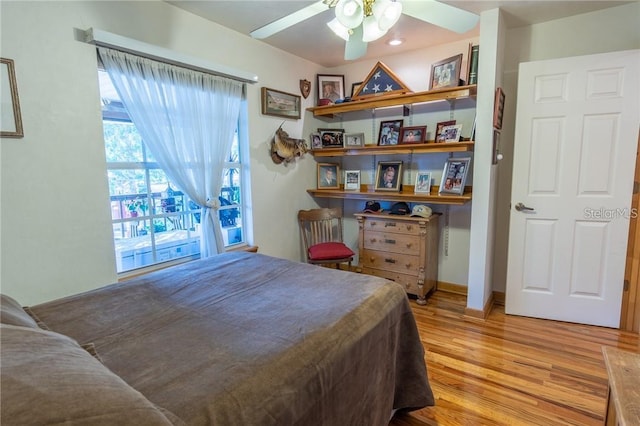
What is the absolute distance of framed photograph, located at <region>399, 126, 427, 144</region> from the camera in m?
3.28

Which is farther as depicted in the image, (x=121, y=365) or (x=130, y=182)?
(x=130, y=182)

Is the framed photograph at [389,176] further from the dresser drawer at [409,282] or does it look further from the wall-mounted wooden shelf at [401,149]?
the dresser drawer at [409,282]

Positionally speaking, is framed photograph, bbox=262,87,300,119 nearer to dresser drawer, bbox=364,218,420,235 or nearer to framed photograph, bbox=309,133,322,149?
framed photograph, bbox=309,133,322,149

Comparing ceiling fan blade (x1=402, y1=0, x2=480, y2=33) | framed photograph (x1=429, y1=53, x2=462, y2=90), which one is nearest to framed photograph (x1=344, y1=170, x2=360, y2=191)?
framed photograph (x1=429, y1=53, x2=462, y2=90)

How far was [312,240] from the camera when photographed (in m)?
3.57

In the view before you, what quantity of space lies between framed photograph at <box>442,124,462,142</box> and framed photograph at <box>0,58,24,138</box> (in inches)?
119

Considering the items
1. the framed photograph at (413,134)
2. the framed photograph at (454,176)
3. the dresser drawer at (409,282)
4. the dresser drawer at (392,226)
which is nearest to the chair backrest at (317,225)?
the dresser drawer at (392,226)

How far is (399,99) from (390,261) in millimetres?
1543

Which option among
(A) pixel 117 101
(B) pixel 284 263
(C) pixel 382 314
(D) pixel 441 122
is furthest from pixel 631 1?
(A) pixel 117 101

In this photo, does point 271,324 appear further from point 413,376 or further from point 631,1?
point 631,1

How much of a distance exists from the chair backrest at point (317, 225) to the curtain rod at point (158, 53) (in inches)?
56.8

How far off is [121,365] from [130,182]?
1.70 m

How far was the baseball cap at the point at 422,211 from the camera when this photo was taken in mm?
3174

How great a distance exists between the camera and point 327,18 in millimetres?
2586
